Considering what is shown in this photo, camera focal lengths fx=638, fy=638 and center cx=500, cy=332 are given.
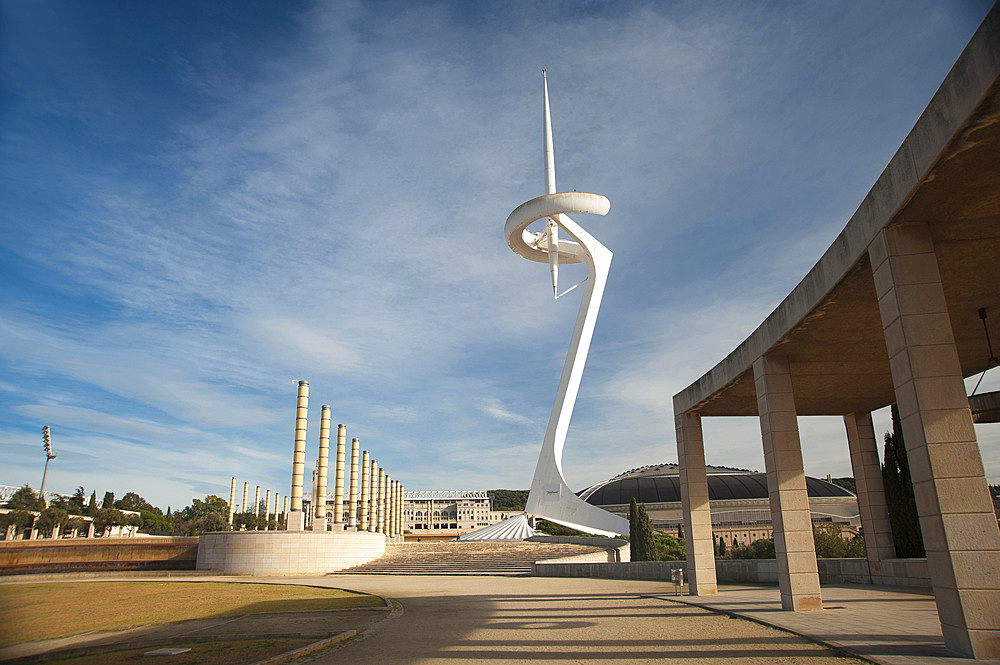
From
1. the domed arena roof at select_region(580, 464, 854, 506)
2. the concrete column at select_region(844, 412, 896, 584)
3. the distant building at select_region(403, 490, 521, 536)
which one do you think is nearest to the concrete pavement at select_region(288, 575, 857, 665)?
the concrete column at select_region(844, 412, 896, 584)

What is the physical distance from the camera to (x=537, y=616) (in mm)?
11312

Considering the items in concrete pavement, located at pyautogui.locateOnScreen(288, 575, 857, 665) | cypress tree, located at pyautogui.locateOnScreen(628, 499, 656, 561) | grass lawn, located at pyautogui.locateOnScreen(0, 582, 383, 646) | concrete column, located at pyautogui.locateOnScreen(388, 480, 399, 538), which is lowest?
grass lawn, located at pyautogui.locateOnScreen(0, 582, 383, 646)

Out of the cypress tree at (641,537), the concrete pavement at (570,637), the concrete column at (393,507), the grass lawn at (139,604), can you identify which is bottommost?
the grass lawn at (139,604)

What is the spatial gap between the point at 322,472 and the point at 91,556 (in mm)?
11464

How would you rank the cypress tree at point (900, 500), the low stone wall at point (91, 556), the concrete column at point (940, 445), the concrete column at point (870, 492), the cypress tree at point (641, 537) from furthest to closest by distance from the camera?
1. the low stone wall at point (91, 556)
2. the cypress tree at point (641, 537)
3. the concrete column at point (870, 492)
4. the cypress tree at point (900, 500)
5. the concrete column at point (940, 445)

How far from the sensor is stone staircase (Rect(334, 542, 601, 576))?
1102 inches

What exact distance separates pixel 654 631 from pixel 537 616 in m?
2.84

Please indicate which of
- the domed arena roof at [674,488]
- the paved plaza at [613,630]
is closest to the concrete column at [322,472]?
the paved plaza at [613,630]

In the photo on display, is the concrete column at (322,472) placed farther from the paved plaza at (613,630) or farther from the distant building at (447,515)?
the distant building at (447,515)

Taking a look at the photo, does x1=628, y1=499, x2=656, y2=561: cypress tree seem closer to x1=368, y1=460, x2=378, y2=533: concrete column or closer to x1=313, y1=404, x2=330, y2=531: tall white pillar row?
x1=313, y1=404, x2=330, y2=531: tall white pillar row

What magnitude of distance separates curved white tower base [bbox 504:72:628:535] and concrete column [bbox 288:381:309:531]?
15.0m

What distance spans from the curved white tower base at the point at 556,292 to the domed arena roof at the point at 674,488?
Answer: 61.4 feet

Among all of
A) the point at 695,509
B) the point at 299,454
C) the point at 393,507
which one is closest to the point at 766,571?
the point at 695,509

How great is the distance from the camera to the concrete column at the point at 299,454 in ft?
111
